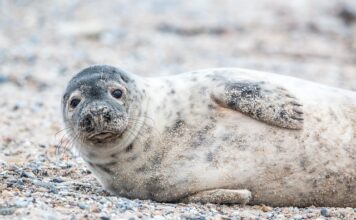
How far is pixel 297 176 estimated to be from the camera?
17.0 feet

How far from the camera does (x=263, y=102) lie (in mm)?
5234

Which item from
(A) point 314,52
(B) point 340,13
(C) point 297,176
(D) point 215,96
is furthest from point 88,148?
(B) point 340,13

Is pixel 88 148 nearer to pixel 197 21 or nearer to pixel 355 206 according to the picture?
pixel 355 206

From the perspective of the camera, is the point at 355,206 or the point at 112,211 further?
the point at 355,206

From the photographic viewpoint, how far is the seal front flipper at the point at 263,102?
521cm

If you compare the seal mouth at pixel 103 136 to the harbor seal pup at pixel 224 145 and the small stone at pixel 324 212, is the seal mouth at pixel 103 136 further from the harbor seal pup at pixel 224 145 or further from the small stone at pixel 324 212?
the small stone at pixel 324 212

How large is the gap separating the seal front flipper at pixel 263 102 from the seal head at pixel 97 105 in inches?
24.5

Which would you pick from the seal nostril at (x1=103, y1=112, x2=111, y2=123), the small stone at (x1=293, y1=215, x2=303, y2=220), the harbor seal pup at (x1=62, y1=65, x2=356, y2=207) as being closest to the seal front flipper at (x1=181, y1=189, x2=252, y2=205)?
the harbor seal pup at (x1=62, y1=65, x2=356, y2=207)

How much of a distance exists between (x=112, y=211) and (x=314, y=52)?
8.39 m

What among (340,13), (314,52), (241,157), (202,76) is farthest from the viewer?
(340,13)

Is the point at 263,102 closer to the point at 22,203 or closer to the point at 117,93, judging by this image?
the point at 117,93

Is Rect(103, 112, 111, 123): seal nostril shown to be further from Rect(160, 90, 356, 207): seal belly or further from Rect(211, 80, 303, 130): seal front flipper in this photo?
Result: Rect(211, 80, 303, 130): seal front flipper

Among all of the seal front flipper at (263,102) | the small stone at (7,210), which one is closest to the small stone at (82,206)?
the small stone at (7,210)

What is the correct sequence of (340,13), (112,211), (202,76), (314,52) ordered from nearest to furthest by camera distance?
(112,211) < (202,76) < (314,52) < (340,13)
